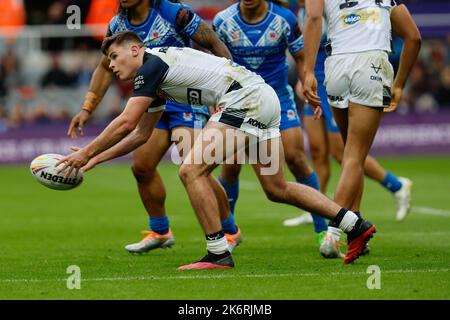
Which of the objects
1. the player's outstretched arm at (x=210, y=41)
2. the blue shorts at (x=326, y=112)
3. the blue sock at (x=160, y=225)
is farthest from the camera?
the blue shorts at (x=326, y=112)

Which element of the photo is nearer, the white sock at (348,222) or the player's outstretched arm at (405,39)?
the white sock at (348,222)

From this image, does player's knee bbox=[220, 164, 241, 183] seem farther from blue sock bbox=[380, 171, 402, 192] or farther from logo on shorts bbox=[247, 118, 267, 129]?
blue sock bbox=[380, 171, 402, 192]

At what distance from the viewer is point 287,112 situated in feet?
33.6

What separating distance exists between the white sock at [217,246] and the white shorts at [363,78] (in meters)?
1.76

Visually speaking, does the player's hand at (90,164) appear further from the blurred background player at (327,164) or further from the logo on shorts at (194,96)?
the blurred background player at (327,164)

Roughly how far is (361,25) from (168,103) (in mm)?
1999

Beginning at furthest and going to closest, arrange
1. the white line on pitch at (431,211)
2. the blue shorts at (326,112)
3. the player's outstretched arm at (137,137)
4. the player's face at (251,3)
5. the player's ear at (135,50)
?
the white line on pitch at (431,211) < the blue shorts at (326,112) < the player's face at (251,3) < the player's outstretched arm at (137,137) < the player's ear at (135,50)

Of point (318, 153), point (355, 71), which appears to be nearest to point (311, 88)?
point (355, 71)

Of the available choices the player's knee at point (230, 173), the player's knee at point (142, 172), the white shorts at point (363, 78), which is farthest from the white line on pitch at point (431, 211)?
the player's knee at point (142, 172)

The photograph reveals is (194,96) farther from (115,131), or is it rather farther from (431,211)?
(431,211)

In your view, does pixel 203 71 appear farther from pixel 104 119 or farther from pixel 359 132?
pixel 104 119

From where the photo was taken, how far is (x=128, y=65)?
7.99 metres

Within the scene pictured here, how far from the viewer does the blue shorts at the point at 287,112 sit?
10117 millimetres
